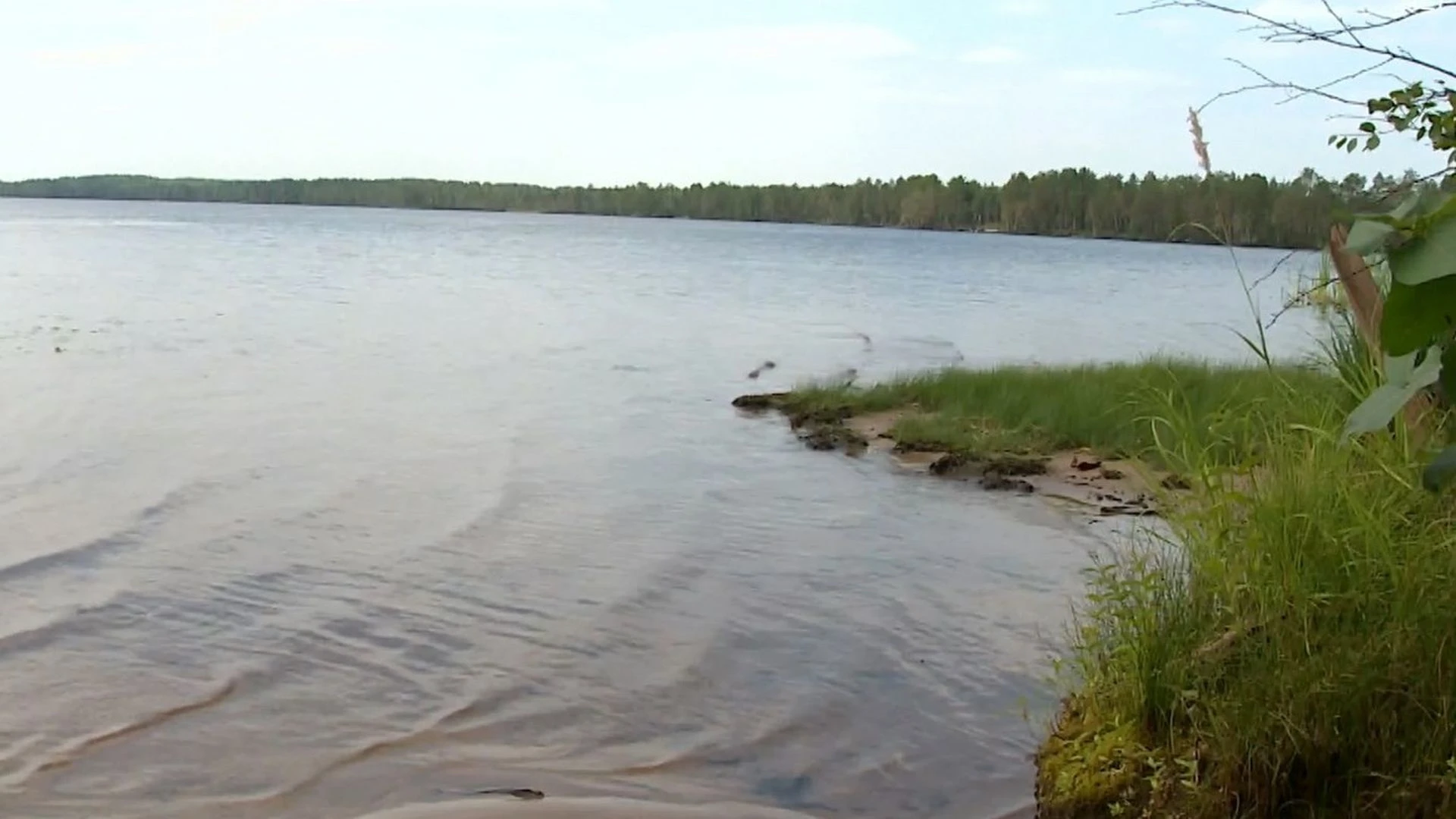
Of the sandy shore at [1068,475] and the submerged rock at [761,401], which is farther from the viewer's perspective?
the submerged rock at [761,401]

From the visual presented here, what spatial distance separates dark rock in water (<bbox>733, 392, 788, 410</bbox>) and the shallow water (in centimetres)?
61

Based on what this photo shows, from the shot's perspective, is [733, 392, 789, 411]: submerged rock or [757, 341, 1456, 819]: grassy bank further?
[733, 392, 789, 411]: submerged rock

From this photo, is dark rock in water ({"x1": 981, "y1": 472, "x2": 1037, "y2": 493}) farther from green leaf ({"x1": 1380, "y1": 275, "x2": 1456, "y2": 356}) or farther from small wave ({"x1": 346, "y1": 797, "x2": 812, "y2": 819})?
green leaf ({"x1": 1380, "y1": 275, "x2": 1456, "y2": 356})

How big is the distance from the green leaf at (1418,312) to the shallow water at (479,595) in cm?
367

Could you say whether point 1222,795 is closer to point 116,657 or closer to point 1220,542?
point 1220,542

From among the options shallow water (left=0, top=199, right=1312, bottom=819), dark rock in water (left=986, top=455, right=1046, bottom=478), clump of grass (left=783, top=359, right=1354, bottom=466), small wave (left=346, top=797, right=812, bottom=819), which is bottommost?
shallow water (left=0, top=199, right=1312, bottom=819)

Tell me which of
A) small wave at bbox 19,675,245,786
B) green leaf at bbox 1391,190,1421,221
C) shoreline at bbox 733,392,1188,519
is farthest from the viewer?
shoreline at bbox 733,392,1188,519

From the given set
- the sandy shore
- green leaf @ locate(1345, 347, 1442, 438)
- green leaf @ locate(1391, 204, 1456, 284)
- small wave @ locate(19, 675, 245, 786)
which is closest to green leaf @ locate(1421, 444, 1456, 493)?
green leaf @ locate(1345, 347, 1442, 438)

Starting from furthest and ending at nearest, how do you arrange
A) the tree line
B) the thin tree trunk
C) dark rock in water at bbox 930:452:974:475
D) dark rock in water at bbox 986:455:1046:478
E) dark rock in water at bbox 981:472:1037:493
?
the tree line < dark rock in water at bbox 930:452:974:475 < dark rock in water at bbox 986:455:1046:478 < dark rock in water at bbox 981:472:1037:493 < the thin tree trunk

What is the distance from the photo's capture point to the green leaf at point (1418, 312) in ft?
6.66

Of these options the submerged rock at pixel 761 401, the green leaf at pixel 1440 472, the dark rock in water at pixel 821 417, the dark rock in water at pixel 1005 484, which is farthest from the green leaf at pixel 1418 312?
the submerged rock at pixel 761 401

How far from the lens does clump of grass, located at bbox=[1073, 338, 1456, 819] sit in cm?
358

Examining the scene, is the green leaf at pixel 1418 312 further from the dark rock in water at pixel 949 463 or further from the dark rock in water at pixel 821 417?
the dark rock in water at pixel 821 417

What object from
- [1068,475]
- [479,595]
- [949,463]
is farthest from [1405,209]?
[949,463]
